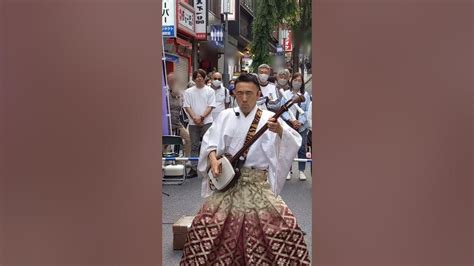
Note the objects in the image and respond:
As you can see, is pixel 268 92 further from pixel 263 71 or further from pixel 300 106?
pixel 300 106

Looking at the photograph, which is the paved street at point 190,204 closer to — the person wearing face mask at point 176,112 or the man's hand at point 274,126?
the person wearing face mask at point 176,112

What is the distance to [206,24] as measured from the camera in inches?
624

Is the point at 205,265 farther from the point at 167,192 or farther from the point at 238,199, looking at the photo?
the point at 167,192

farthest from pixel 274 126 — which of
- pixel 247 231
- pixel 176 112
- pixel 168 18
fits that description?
pixel 168 18

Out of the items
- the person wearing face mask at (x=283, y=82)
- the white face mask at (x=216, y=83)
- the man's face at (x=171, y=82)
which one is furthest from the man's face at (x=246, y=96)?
the white face mask at (x=216, y=83)

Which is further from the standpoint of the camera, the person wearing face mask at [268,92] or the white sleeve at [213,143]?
the person wearing face mask at [268,92]

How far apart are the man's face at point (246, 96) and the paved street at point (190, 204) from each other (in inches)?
54.0

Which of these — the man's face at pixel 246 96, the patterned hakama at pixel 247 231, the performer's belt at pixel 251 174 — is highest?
the man's face at pixel 246 96

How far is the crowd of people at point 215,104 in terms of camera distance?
643 cm

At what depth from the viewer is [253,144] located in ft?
10.0

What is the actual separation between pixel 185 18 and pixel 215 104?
287 inches

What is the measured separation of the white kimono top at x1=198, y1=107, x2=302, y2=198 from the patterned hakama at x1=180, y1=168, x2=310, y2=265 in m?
0.07

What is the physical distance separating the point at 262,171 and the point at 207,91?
4213mm

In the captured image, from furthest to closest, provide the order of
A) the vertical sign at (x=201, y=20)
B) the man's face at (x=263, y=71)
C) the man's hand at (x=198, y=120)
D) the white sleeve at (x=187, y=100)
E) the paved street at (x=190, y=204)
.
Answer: the vertical sign at (x=201, y=20), the white sleeve at (x=187, y=100), the man's hand at (x=198, y=120), the man's face at (x=263, y=71), the paved street at (x=190, y=204)
